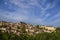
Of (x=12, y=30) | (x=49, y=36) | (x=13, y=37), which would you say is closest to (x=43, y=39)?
(x=49, y=36)

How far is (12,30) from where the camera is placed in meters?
20.3

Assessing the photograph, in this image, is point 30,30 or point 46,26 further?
point 46,26

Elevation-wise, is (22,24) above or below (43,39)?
above

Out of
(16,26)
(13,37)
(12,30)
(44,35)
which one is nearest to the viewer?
(13,37)

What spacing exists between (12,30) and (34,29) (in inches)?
111

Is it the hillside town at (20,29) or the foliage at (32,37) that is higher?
the hillside town at (20,29)

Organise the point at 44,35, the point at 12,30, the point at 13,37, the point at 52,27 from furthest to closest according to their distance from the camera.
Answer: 1. the point at 52,27
2. the point at 12,30
3. the point at 44,35
4. the point at 13,37

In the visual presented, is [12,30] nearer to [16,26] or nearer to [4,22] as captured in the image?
[16,26]

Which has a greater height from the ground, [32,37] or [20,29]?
[20,29]

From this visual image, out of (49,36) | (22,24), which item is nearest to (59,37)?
(49,36)

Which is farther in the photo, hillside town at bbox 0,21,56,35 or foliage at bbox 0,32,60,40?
hillside town at bbox 0,21,56,35

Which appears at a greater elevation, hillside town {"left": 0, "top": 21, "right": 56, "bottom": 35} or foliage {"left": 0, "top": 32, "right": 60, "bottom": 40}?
hillside town {"left": 0, "top": 21, "right": 56, "bottom": 35}

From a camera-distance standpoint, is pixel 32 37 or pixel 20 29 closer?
pixel 32 37

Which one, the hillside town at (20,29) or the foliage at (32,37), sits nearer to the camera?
the foliage at (32,37)
